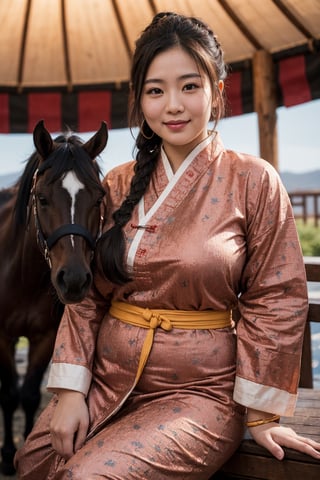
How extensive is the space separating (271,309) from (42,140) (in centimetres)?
109

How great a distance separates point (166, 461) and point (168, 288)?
449 millimetres

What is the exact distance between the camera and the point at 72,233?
2020 millimetres

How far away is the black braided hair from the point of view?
5.75 ft

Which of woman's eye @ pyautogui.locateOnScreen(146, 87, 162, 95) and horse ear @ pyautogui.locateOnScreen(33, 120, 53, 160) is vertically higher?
woman's eye @ pyautogui.locateOnScreen(146, 87, 162, 95)

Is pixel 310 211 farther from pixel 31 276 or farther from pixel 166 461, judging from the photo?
pixel 166 461

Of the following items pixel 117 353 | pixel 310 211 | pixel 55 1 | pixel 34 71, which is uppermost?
pixel 55 1

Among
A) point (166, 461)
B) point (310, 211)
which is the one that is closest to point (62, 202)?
point (166, 461)

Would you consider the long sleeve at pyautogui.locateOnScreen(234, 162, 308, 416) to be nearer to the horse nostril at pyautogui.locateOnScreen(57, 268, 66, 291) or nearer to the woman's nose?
the woman's nose

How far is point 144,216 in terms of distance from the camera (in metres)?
1.80

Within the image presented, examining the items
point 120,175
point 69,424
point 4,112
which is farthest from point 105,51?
point 69,424

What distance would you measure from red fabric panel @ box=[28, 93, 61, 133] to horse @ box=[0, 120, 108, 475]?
78.2 inches

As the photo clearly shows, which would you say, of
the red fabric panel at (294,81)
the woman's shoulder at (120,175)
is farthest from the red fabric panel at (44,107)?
the woman's shoulder at (120,175)

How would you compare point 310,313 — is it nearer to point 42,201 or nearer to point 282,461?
point 282,461

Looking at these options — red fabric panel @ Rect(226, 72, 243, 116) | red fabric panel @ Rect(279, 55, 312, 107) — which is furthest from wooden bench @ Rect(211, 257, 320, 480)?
red fabric panel @ Rect(226, 72, 243, 116)
